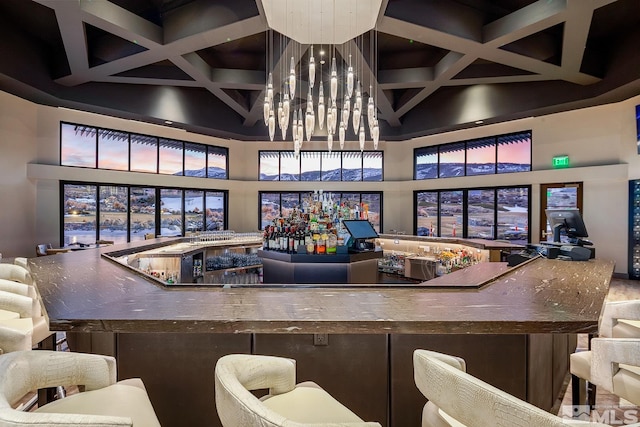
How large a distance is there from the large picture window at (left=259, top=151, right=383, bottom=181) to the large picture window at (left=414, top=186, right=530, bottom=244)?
73.0 inches

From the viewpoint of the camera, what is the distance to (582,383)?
2.30 metres

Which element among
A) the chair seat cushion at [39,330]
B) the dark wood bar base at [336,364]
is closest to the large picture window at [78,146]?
the chair seat cushion at [39,330]

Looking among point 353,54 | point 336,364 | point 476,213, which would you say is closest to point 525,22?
point 353,54

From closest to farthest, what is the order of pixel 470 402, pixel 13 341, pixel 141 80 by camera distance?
pixel 470 402 < pixel 13 341 < pixel 141 80

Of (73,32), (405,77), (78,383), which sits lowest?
(78,383)

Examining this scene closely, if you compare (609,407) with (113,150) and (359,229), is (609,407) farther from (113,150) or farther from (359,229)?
(113,150)

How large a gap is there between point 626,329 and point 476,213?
27.8 feet

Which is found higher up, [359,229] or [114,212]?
[114,212]

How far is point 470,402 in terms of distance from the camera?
100 centimetres

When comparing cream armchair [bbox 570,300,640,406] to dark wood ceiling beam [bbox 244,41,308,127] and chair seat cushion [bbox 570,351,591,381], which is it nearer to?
chair seat cushion [bbox 570,351,591,381]

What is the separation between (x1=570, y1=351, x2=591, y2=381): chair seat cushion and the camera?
6.91 ft

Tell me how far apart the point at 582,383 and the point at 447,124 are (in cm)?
846

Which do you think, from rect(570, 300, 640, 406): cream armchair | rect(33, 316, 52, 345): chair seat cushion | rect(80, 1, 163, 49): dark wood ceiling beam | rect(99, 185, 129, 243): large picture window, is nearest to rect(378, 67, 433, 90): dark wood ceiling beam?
rect(80, 1, 163, 49): dark wood ceiling beam

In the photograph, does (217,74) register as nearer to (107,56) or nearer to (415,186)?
(107,56)
